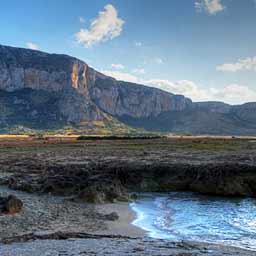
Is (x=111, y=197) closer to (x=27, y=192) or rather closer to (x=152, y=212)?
(x=152, y=212)

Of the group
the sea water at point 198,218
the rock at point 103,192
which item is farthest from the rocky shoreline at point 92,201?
the sea water at point 198,218

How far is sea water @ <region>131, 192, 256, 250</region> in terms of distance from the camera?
22.0 meters

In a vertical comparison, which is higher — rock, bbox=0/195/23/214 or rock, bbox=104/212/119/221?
rock, bbox=0/195/23/214

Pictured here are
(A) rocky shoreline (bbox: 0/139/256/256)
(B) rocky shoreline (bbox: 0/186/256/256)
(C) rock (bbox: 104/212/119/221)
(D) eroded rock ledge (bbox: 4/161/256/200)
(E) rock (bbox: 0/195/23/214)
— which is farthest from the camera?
(D) eroded rock ledge (bbox: 4/161/256/200)

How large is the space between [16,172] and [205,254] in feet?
117

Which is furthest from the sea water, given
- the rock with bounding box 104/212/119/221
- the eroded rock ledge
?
the eroded rock ledge

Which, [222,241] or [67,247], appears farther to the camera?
[222,241]

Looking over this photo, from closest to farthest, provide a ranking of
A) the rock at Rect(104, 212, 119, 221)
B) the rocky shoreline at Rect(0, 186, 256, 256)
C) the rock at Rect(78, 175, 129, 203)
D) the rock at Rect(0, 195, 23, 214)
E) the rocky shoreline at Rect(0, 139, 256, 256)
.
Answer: the rocky shoreline at Rect(0, 186, 256, 256) < the rocky shoreline at Rect(0, 139, 256, 256) < the rock at Rect(0, 195, 23, 214) < the rock at Rect(104, 212, 119, 221) < the rock at Rect(78, 175, 129, 203)

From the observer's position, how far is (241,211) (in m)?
30.0

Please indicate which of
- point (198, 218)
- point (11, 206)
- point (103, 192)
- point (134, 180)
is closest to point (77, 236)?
point (11, 206)

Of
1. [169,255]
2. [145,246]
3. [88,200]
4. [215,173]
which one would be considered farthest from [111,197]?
[169,255]

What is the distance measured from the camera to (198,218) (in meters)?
27.4

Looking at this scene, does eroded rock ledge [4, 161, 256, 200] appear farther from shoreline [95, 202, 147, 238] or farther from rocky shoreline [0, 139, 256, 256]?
shoreline [95, 202, 147, 238]

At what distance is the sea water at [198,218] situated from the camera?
22.0 meters
